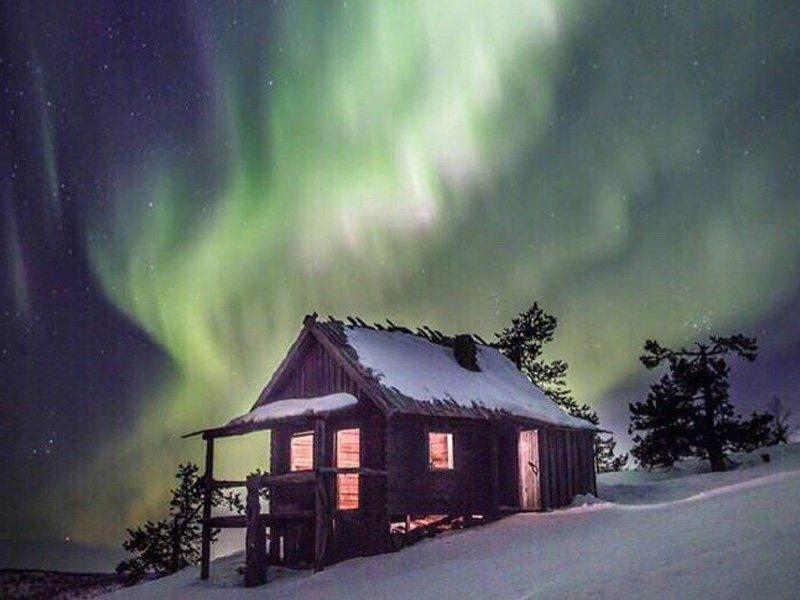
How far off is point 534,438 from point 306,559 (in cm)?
846

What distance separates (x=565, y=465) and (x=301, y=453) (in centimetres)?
907

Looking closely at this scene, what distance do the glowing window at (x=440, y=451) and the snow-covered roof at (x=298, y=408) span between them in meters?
3.32

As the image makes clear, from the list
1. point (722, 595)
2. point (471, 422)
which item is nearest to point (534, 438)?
point (471, 422)

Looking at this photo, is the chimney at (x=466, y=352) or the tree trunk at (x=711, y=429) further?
the tree trunk at (x=711, y=429)

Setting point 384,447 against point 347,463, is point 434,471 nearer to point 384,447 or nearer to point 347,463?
point 384,447

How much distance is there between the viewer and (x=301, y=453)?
87.5ft

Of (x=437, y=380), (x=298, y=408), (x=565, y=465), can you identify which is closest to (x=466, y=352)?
(x=437, y=380)

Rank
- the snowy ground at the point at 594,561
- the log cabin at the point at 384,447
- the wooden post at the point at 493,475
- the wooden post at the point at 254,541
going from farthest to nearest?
the wooden post at the point at 493,475, the log cabin at the point at 384,447, the wooden post at the point at 254,541, the snowy ground at the point at 594,561

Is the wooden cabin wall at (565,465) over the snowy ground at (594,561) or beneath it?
over

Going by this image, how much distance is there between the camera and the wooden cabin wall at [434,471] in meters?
23.0

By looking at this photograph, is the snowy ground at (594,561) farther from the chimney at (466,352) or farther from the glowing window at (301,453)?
the chimney at (466,352)

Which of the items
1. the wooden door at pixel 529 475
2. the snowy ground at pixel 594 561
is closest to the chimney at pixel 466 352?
the wooden door at pixel 529 475

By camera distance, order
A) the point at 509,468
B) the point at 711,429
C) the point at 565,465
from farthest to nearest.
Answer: the point at 711,429
the point at 565,465
the point at 509,468

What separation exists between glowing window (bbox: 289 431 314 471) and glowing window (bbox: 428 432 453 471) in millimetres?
4034
